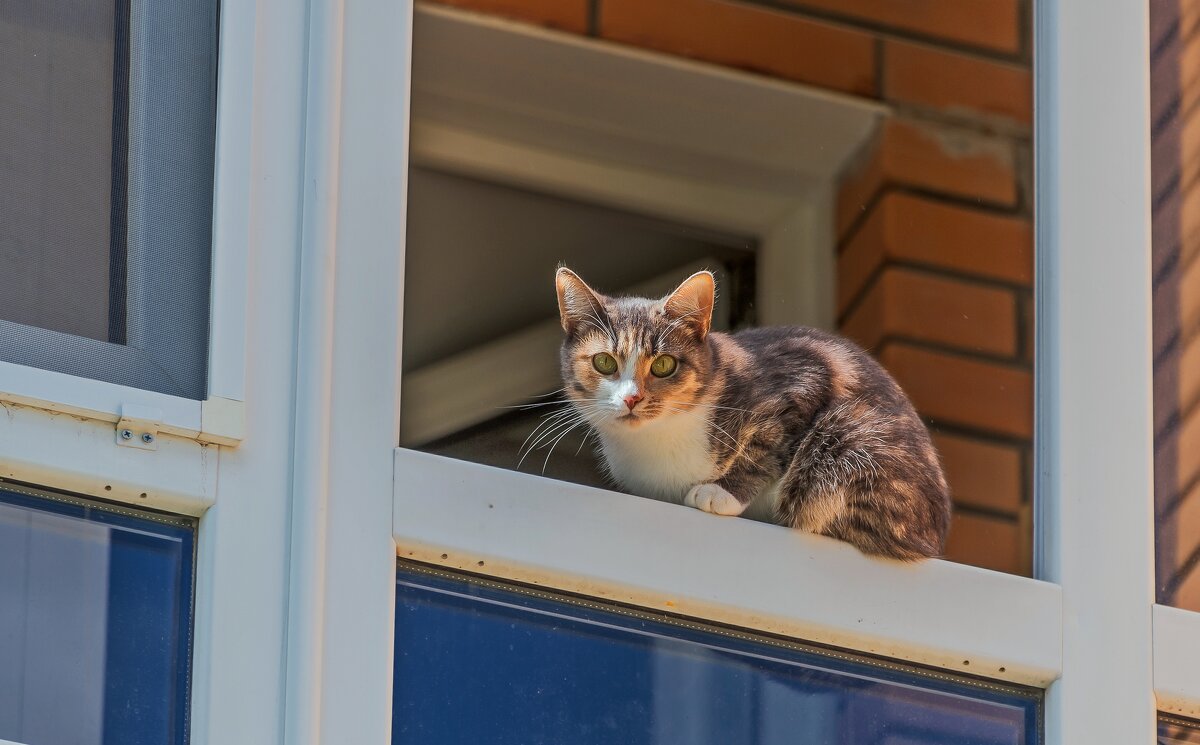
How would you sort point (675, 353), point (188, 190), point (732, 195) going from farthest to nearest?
point (732, 195) → point (675, 353) → point (188, 190)

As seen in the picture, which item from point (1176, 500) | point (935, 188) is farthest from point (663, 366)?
point (1176, 500)

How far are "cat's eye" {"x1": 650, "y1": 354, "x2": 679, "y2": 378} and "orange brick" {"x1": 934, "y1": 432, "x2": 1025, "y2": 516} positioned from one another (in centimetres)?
76

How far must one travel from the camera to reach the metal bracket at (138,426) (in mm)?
2830

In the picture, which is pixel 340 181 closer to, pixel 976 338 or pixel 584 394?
pixel 584 394

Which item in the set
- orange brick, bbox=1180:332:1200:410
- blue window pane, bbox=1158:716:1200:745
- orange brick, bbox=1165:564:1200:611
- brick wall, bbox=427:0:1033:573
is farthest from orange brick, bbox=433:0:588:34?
blue window pane, bbox=1158:716:1200:745

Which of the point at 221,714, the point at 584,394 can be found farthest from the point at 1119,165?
the point at 221,714

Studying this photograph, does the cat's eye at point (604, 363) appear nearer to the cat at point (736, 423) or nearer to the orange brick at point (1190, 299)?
the cat at point (736, 423)

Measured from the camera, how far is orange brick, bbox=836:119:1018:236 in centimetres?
416

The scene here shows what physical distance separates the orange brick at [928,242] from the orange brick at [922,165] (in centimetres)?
4

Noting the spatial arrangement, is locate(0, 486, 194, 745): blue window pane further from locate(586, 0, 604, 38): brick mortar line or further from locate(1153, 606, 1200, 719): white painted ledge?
locate(1153, 606, 1200, 719): white painted ledge

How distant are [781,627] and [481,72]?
53.2 inches

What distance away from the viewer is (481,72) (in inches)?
147

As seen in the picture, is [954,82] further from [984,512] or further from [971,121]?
[984,512]

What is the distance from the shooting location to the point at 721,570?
3268 millimetres
